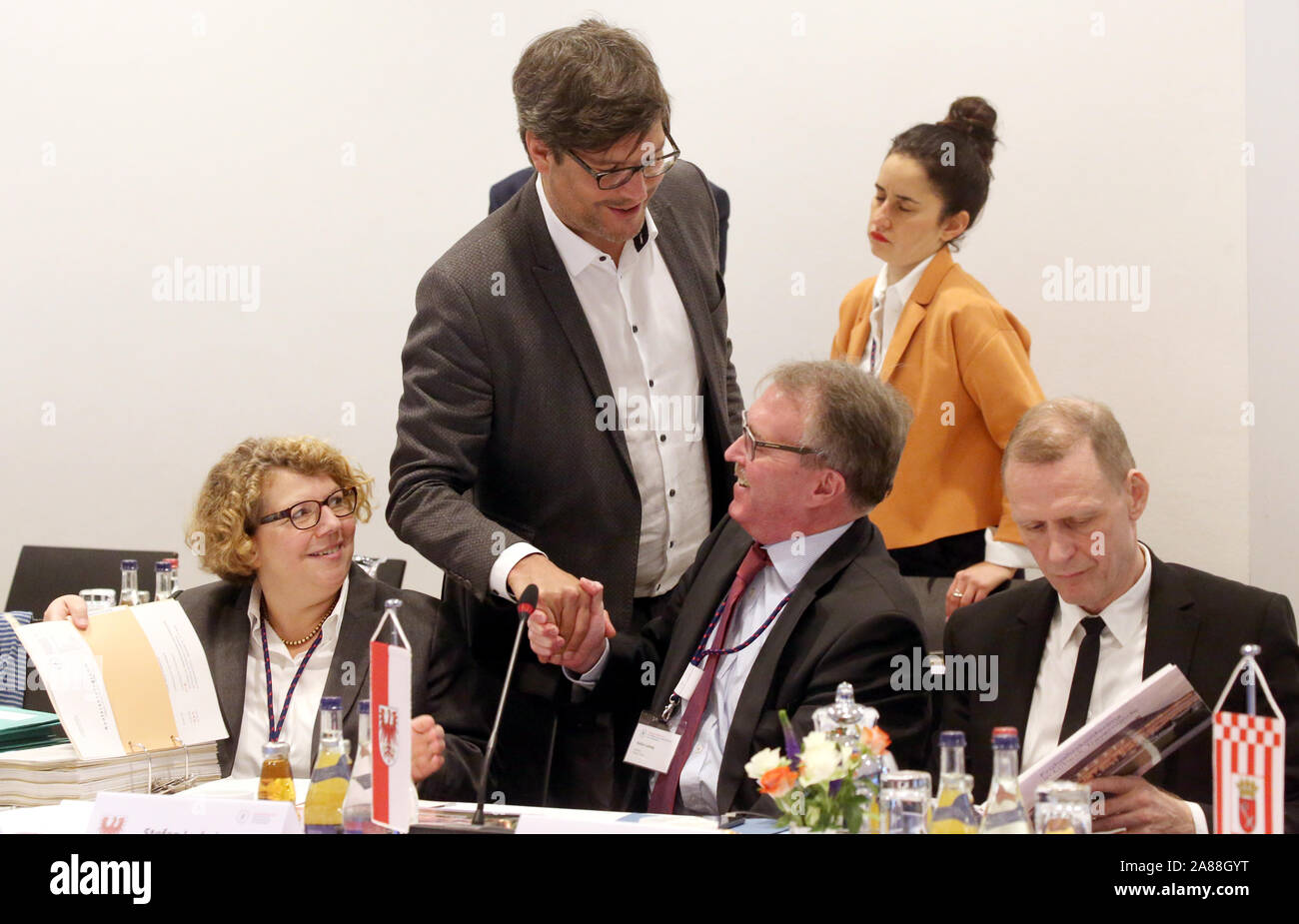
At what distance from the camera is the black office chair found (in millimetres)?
3846

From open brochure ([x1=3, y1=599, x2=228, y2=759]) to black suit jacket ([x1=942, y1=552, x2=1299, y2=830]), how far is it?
55.3 inches

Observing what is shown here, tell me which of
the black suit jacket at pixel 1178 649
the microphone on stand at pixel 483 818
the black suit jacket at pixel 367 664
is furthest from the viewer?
the black suit jacket at pixel 367 664

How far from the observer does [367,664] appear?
2650mm

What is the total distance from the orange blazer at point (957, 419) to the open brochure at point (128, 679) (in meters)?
1.77

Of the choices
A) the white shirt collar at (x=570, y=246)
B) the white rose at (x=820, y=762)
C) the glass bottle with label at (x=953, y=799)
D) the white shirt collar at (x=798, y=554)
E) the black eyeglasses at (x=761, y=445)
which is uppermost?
the white shirt collar at (x=570, y=246)

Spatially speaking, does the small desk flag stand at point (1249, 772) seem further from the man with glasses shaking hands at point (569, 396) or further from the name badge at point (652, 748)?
the man with glasses shaking hands at point (569, 396)

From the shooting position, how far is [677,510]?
2.79 metres

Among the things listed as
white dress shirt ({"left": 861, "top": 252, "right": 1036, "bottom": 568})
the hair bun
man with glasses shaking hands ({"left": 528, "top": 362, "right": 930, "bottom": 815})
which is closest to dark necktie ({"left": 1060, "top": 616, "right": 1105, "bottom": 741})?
man with glasses shaking hands ({"left": 528, "top": 362, "right": 930, "bottom": 815})

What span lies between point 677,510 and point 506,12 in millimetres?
2518

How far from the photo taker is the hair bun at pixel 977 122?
3723 mm

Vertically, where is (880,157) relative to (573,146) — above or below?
above

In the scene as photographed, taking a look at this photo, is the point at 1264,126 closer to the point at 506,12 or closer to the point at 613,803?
the point at 506,12

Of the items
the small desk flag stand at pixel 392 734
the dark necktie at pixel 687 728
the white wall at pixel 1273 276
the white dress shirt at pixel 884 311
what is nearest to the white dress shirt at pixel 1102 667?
the dark necktie at pixel 687 728
